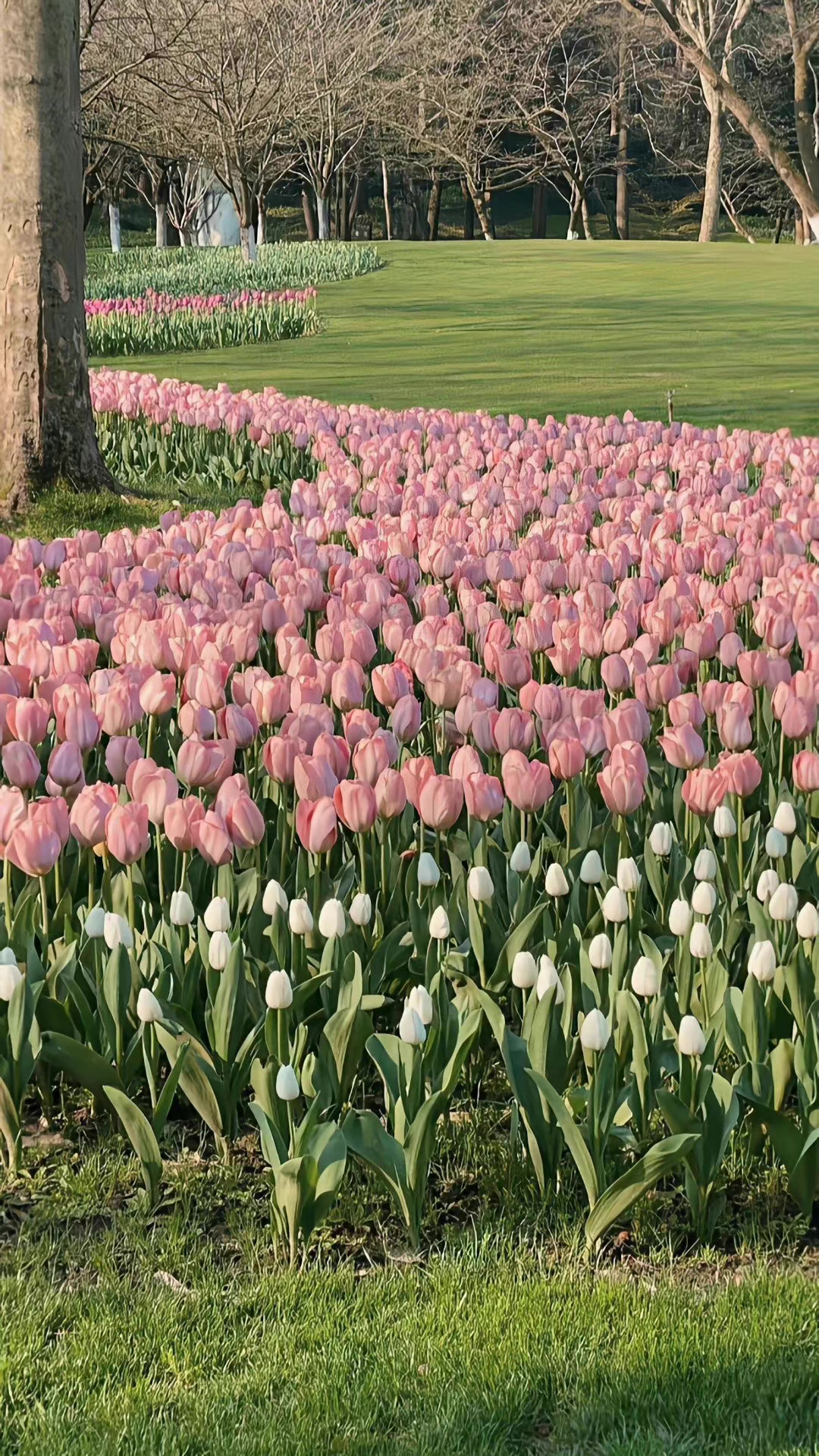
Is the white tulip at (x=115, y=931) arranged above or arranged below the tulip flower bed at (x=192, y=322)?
below

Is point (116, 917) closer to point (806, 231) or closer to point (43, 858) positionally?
point (43, 858)

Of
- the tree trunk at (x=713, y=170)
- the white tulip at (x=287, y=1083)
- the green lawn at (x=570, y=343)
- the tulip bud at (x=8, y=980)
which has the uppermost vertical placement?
the tree trunk at (x=713, y=170)

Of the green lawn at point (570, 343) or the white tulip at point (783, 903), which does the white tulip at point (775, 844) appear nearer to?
the white tulip at point (783, 903)

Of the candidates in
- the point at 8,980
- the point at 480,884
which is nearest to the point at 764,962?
the point at 480,884

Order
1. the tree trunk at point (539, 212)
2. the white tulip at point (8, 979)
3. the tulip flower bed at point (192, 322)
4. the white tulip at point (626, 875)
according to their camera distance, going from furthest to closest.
Answer: the tree trunk at point (539, 212) < the tulip flower bed at point (192, 322) < the white tulip at point (626, 875) < the white tulip at point (8, 979)

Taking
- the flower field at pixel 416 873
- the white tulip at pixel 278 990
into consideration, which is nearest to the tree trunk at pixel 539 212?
the flower field at pixel 416 873

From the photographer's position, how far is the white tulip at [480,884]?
3.32 metres

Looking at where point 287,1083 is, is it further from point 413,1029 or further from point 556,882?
point 556,882

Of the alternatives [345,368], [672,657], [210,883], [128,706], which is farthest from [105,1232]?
[345,368]

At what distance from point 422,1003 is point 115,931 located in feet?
2.33

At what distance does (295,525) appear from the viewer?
7.20 metres

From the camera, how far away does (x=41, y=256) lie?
844cm

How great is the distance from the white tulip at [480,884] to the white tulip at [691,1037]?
710 millimetres

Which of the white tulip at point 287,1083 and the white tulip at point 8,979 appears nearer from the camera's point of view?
the white tulip at point 287,1083
